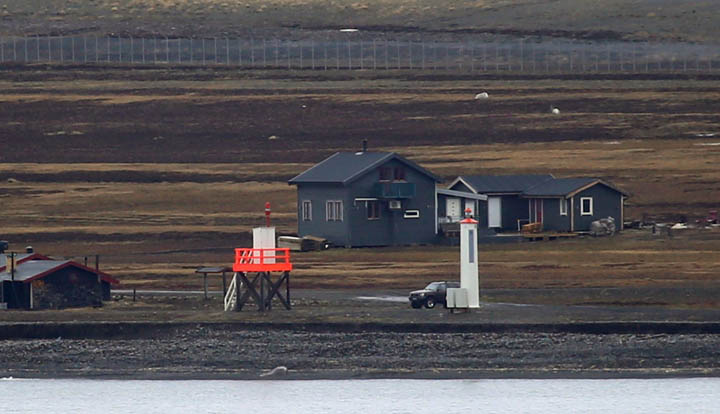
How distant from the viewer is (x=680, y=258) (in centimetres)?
4703

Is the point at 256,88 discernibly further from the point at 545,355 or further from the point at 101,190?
the point at 545,355

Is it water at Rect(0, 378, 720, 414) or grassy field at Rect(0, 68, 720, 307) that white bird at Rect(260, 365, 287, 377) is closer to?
water at Rect(0, 378, 720, 414)

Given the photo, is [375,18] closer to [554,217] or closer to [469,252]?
[554,217]

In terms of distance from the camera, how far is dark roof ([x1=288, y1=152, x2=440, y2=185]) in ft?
174

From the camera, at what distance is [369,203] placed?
5316cm

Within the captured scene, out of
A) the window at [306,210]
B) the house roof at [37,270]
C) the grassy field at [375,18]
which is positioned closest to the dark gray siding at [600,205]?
the window at [306,210]

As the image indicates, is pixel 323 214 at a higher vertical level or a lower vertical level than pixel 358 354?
higher

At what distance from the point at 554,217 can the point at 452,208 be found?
3.87 m

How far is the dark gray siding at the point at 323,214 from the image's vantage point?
5272 cm

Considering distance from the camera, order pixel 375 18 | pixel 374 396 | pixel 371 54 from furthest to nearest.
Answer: pixel 375 18 → pixel 371 54 → pixel 374 396

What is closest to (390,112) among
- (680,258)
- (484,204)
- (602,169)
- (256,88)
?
(256,88)

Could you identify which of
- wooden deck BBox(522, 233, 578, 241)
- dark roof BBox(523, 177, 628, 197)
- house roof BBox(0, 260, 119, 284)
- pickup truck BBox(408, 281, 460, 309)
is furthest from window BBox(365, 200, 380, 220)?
pickup truck BBox(408, 281, 460, 309)

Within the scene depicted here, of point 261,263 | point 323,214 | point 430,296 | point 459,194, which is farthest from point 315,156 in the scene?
point 261,263

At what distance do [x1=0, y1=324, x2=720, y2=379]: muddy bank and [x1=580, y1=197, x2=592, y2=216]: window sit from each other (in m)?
22.8
